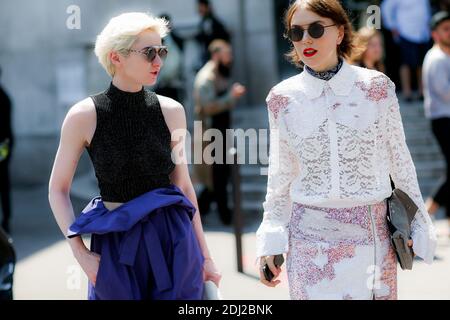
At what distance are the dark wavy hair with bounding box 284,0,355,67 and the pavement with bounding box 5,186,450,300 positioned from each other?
1.94m

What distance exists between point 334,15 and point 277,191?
30.2 inches

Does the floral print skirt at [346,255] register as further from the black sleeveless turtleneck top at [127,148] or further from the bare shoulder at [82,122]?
the bare shoulder at [82,122]

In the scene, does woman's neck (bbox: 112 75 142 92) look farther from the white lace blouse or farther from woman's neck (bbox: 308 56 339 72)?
woman's neck (bbox: 308 56 339 72)

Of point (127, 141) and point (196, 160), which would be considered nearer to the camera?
point (127, 141)

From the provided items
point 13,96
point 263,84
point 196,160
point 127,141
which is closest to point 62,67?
point 13,96

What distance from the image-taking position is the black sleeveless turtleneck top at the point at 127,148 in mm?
3418

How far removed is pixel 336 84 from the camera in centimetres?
350

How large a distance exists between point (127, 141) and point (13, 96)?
976cm

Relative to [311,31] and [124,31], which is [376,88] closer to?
[311,31]

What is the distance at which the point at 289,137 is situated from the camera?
353 cm

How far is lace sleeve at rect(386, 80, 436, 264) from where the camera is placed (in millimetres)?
3486

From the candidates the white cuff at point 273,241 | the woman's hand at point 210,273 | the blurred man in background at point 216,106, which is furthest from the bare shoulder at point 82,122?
the blurred man in background at point 216,106

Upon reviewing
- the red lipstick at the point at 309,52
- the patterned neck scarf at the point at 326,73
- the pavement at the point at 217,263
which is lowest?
the pavement at the point at 217,263
